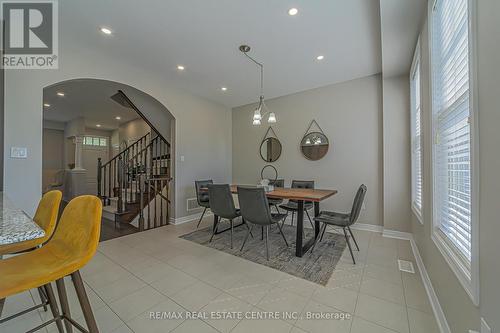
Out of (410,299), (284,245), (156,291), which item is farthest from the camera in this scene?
(284,245)

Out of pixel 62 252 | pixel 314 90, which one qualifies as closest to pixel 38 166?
pixel 62 252

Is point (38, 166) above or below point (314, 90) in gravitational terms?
below

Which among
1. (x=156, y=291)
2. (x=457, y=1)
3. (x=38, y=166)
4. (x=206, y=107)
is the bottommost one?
(x=156, y=291)

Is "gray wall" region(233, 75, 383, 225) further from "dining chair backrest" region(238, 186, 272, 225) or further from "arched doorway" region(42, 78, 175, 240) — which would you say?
"arched doorway" region(42, 78, 175, 240)

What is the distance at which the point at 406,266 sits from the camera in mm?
2262

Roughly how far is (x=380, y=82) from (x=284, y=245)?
10.3 feet

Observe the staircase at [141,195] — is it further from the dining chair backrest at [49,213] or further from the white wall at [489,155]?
the white wall at [489,155]

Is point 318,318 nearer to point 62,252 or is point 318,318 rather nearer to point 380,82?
point 62,252

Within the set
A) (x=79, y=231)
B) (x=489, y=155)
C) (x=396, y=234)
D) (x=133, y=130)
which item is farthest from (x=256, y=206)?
(x=133, y=130)

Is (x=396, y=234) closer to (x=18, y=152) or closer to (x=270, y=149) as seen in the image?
(x=270, y=149)

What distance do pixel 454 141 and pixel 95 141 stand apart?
9.39 m

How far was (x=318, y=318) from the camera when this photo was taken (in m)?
1.50

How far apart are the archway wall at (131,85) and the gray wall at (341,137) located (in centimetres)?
139

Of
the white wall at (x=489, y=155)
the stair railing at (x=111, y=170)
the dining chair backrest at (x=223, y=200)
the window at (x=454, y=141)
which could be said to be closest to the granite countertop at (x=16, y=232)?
the white wall at (x=489, y=155)
